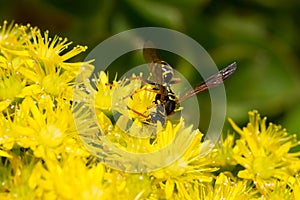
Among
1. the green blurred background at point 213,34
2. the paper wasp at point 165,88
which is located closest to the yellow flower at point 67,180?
the paper wasp at point 165,88

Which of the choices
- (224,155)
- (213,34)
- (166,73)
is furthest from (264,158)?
(213,34)

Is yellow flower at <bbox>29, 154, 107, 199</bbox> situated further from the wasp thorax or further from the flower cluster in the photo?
the wasp thorax

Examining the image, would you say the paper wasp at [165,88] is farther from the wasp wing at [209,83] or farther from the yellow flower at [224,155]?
the yellow flower at [224,155]

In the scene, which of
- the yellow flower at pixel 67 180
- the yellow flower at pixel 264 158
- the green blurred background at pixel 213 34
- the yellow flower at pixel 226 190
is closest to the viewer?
the yellow flower at pixel 67 180

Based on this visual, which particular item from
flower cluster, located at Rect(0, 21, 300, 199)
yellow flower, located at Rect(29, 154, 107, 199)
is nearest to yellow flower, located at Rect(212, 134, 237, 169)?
flower cluster, located at Rect(0, 21, 300, 199)

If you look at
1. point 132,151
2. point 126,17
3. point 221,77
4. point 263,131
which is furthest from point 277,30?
point 132,151

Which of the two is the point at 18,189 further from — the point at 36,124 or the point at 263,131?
the point at 263,131
